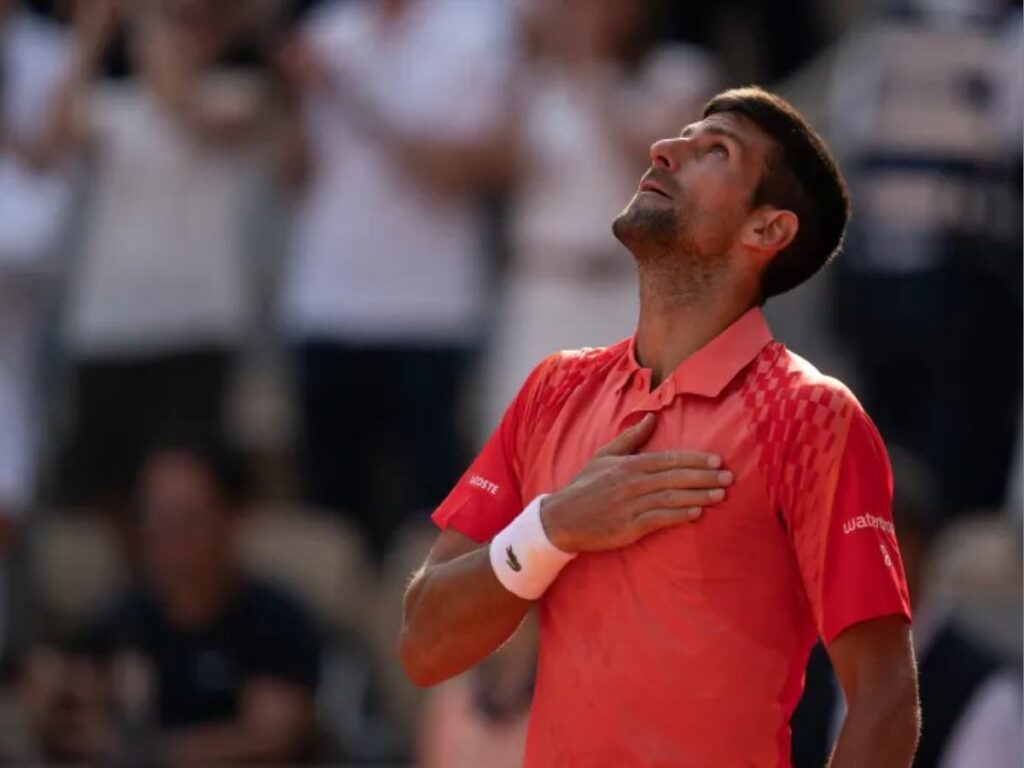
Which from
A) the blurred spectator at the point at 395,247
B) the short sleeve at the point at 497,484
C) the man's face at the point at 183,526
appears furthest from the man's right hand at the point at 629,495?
the blurred spectator at the point at 395,247

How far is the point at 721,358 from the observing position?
10.6 ft

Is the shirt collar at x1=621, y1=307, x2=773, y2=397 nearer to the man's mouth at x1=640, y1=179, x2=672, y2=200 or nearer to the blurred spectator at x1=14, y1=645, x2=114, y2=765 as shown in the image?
the man's mouth at x1=640, y1=179, x2=672, y2=200

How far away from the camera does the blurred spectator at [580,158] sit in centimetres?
730

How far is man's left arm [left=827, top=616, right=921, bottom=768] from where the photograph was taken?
2936mm

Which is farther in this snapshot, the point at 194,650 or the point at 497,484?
the point at 194,650

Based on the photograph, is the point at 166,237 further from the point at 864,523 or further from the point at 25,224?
the point at 864,523

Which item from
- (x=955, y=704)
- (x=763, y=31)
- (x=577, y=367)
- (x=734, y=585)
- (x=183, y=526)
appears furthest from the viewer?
(x=763, y=31)

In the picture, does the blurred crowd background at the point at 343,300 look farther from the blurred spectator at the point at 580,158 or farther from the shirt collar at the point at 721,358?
the shirt collar at the point at 721,358

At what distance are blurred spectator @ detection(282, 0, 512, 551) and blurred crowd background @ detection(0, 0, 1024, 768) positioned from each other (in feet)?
0.04

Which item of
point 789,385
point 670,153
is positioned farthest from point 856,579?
point 670,153

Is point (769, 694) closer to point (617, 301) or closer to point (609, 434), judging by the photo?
point (609, 434)

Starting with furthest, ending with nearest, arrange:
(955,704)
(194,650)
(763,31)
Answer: (763,31), (194,650), (955,704)

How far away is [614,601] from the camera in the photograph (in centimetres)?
318

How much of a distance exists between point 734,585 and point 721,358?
0.36m
